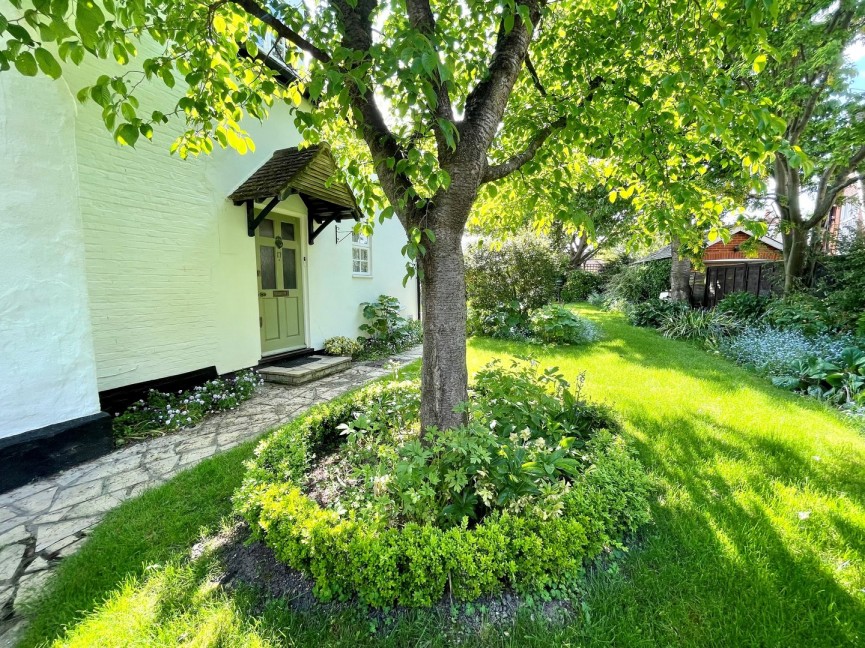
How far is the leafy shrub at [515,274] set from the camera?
933 cm


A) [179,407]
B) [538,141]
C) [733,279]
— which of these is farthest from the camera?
[733,279]

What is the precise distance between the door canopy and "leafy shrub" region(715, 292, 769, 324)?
346 inches

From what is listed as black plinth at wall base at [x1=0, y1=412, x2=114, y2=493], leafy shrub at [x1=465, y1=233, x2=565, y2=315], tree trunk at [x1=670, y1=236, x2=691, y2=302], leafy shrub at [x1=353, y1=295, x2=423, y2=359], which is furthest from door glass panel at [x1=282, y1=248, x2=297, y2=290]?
tree trunk at [x1=670, y1=236, x2=691, y2=302]

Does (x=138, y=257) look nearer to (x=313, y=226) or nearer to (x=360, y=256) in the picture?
(x=313, y=226)

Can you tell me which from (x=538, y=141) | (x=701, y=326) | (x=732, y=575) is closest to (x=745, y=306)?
(x=701, y=326)

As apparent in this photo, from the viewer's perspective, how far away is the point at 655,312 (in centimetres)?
1034

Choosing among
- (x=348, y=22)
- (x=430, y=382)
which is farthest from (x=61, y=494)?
(x=348, y=22)

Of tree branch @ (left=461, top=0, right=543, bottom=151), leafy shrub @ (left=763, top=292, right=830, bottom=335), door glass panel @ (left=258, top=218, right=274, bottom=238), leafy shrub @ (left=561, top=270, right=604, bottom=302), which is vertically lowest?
leafy shrub @ (left=763, top=292, right=830, bottom=335)

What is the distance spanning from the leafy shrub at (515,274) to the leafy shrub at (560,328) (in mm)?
1101

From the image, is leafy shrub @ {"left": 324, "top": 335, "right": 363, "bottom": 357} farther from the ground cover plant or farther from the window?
the window

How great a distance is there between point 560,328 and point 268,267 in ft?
18.7

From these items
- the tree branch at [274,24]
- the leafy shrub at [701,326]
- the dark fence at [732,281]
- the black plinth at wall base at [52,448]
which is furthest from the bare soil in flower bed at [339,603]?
the dark fence at [732,281]

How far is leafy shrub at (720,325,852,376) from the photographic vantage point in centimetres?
520

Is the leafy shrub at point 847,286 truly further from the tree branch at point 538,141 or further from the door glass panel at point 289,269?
the door glass panel at point 289,269
